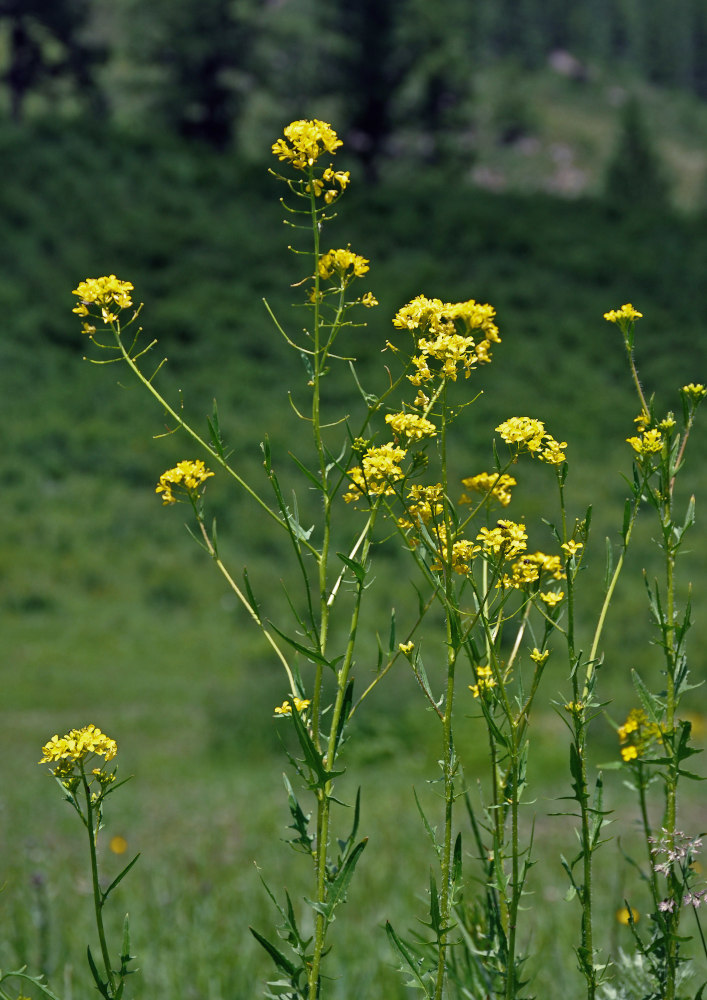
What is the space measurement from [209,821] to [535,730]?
326cm

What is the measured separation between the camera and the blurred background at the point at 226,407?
333cm

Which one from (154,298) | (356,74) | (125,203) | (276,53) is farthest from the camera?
(276,53)

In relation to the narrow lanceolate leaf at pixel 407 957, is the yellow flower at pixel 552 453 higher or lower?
higher

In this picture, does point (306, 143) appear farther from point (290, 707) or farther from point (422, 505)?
point (290, 707)

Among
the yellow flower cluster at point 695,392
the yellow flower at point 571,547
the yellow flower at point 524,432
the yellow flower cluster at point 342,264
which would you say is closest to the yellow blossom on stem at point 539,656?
the yellow flower at point 571,547

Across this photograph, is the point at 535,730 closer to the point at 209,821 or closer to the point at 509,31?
the point at 209,821

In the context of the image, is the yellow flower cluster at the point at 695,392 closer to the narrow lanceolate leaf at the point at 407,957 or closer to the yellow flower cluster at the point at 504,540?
the yellow flower cluster at the point at 504,540

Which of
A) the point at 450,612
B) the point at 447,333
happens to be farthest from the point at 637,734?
the point at 447,333

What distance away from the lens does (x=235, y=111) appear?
20078 millimetres

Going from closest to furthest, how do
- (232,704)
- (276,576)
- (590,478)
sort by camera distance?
1. (232,704)
2. (276,576)
3. (590,478)

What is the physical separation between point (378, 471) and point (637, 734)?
45 centimetres

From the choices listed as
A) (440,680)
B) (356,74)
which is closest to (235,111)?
(356,74)

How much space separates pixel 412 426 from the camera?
108cm

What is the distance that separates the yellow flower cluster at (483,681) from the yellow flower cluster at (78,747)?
38 centimetres
